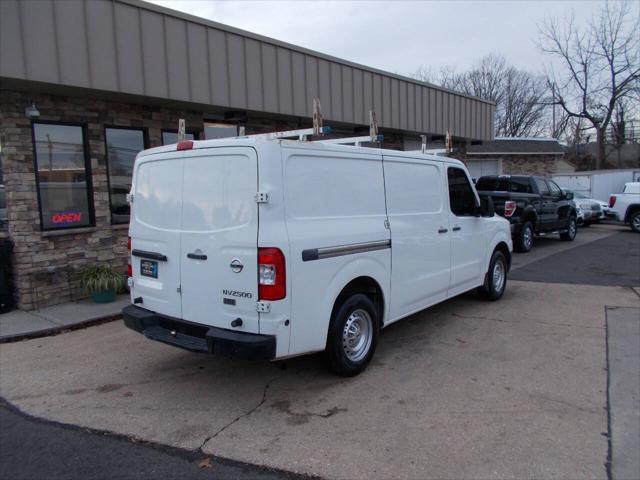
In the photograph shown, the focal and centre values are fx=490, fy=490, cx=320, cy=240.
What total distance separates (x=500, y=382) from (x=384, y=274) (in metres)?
1.45

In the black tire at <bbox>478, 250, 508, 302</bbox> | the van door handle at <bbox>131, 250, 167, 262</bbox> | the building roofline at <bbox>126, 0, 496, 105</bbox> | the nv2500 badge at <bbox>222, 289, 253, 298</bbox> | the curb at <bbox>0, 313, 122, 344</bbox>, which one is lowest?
A: the curb at <bbox>0, 313, 122, 344</bbox>

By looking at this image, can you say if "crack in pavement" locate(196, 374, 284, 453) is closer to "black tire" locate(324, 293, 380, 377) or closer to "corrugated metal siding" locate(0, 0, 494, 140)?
"black tire" locate(324, 293, 380, 377)

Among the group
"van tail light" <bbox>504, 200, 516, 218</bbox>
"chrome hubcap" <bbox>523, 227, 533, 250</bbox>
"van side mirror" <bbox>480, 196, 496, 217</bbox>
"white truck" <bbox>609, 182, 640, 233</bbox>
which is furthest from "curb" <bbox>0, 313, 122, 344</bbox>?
"white truck" <bbox>609, 182, 640, 233</bbox>

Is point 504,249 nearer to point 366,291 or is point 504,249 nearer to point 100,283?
point 366,291

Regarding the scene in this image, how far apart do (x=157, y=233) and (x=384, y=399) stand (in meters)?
2.50

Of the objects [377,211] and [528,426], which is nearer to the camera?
[528,426]

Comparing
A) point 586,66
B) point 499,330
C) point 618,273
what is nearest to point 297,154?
point 499,330

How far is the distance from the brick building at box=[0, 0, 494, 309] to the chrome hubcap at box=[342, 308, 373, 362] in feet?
16.2

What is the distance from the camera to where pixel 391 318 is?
5.11 meters

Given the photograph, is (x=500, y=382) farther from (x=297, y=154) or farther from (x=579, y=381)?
(x=297, y=154)

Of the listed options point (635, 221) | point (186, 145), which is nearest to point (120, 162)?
point (186, 145)

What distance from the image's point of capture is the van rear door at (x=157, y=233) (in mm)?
4293

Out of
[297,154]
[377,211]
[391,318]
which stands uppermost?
[297,154]

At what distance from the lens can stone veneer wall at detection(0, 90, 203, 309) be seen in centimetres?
682
